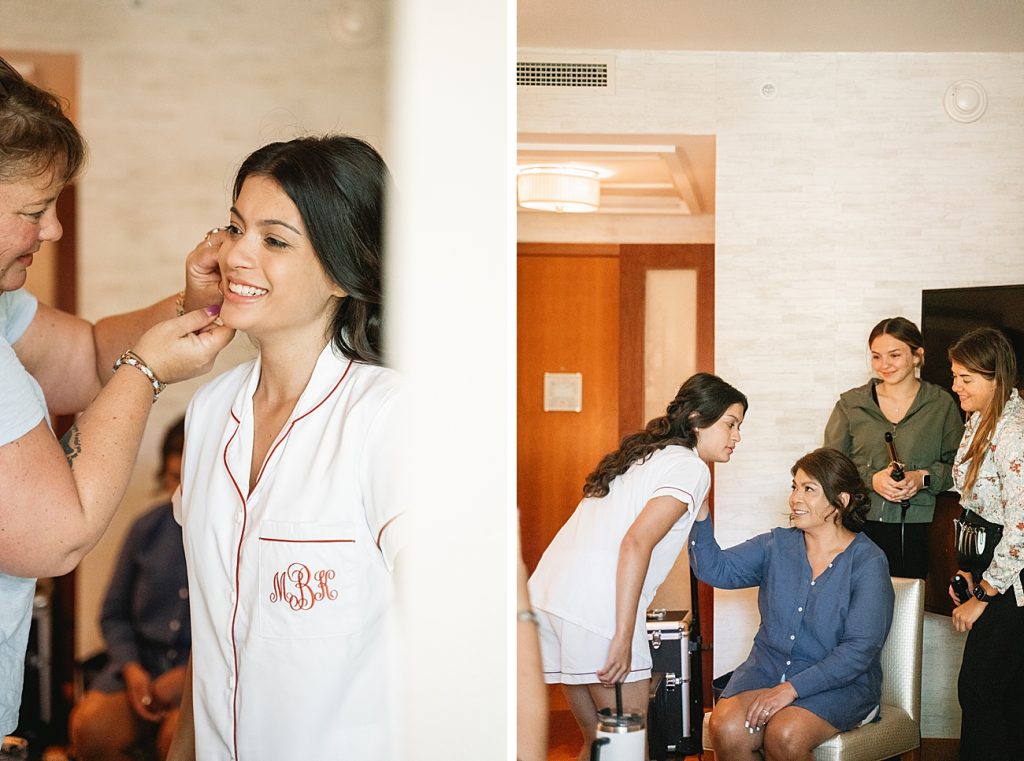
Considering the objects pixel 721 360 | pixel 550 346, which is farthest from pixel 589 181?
pixel 721 360

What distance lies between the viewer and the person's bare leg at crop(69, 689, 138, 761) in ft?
2.77

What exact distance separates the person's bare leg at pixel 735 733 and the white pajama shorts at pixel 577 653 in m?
0.36

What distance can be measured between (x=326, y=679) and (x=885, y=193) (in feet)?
8.05

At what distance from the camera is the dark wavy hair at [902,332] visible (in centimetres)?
258

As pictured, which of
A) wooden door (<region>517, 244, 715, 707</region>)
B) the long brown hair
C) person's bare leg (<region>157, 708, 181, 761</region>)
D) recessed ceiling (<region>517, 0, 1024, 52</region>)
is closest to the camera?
person's bare leg (<region>157, 708, 181, 761</region>)

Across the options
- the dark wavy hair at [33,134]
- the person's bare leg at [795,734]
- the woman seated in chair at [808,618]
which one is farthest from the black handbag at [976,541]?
the dark wavy hair at [33,134]

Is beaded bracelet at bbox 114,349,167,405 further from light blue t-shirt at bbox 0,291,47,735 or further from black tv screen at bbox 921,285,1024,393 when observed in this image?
black tv screen at bbox 921,285,1024,393

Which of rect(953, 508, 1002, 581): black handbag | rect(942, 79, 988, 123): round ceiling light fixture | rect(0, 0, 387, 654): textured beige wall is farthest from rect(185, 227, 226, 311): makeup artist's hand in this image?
rect(942, 79, 988, 123): round ceiling light fixture

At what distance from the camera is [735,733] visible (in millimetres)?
1973

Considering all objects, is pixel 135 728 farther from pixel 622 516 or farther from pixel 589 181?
pixel 589 181

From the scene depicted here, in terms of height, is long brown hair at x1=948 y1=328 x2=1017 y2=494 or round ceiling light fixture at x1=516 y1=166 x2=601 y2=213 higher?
round ceiling light fixture at x1=516 y1=166 x2=601 y2=213

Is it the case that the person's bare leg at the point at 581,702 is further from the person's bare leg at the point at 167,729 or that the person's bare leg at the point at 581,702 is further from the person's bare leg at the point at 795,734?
→ the person's bare leg at the point at 167,729

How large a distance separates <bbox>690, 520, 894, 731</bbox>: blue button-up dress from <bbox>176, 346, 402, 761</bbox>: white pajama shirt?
1.36m

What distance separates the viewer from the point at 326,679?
2.62 feet
